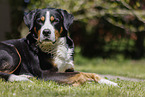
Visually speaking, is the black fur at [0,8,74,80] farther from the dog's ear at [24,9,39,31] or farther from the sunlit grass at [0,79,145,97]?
the sunlit grass at [0,79,145,97]

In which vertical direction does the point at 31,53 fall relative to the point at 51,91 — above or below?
above

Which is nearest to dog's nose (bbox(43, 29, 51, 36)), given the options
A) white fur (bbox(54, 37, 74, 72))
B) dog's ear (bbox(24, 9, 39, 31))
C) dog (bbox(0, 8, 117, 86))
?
dog (bbox(0, 8, 117, 86))

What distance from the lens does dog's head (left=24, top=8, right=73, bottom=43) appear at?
430 centimetres

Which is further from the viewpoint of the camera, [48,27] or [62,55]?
[62,55]

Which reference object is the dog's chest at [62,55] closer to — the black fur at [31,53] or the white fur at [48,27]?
the black fur at [31,53]

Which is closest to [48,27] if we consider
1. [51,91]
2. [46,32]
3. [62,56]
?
[46,32]

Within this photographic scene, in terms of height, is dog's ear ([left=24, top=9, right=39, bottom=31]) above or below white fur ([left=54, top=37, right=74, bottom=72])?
above

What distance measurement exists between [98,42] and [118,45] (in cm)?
141

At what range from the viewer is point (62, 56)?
4.58 m

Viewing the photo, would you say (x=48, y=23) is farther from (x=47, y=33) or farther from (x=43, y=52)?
(x=43, y=52)

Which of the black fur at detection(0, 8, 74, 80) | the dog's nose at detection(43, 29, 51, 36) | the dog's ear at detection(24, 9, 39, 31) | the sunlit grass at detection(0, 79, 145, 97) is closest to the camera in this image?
the sunlit grass at detection(0, 79, 145, 97)

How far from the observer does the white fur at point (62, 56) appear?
14.8ft

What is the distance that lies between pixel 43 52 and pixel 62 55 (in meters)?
0.43

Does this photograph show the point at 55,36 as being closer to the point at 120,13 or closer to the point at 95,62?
the point at 120,13
